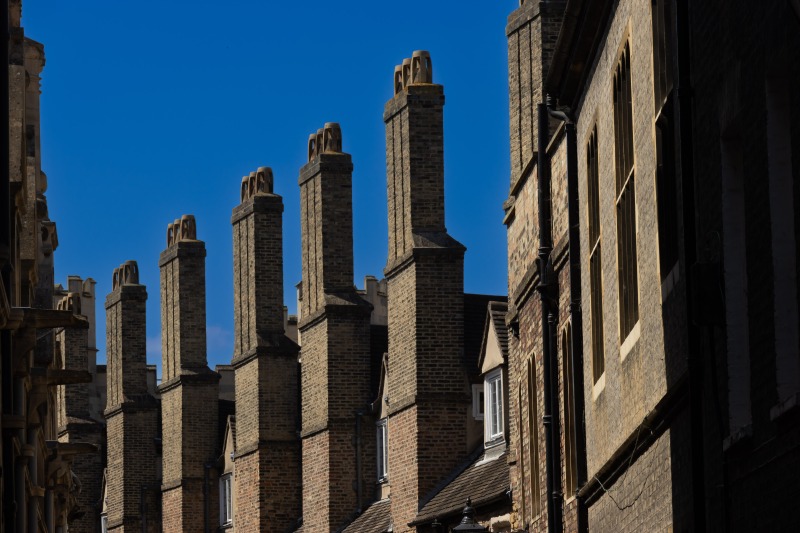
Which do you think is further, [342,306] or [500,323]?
[342,306]

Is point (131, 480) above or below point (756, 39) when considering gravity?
above

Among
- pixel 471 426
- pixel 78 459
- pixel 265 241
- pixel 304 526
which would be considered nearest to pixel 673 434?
pixel 471 426

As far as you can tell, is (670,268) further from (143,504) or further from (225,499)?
(143,504)

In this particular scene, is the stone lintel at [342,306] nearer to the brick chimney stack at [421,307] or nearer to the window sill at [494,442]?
the brick chimney stack at [421,307]

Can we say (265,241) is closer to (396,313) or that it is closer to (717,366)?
(396,313)

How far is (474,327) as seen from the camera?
128 feet

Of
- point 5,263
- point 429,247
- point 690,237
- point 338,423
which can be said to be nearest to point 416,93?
point 429,247

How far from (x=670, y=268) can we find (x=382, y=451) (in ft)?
94.9

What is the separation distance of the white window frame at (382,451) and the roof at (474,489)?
5448mm

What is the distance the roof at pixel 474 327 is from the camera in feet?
125

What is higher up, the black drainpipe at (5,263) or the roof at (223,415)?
the roof at (223,415)

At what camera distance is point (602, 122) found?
1759 cm

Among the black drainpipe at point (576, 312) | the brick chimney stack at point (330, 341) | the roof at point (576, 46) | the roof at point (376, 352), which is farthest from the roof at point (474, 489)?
the roof at point (576, 46)

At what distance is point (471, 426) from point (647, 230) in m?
23.5
